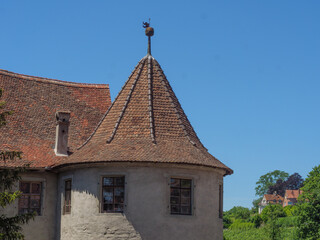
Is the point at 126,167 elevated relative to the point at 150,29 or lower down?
lower down

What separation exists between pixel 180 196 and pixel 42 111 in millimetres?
9171

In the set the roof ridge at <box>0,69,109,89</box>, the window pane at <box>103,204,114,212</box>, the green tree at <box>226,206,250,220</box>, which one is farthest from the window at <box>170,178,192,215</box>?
the green tree at <box>226,206,250,220</box>

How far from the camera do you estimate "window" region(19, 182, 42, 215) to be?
1059 inches

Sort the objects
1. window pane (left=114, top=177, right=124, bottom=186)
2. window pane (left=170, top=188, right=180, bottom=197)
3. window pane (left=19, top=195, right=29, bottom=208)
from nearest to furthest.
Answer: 1. window pane (left=114, top=177, right=124, bottom=186)
2. window pane (left=170, top=188, right=180, bottom=197)
3. window pane (left=19, top=195, right=29, bottom=208)

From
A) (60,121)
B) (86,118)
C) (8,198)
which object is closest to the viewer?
(8,198)

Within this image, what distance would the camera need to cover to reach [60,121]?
2797cm

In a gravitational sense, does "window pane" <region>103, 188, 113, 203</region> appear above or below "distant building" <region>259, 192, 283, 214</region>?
below

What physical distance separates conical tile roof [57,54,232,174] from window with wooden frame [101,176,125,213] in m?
1.00

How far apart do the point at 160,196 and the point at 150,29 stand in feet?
28.6

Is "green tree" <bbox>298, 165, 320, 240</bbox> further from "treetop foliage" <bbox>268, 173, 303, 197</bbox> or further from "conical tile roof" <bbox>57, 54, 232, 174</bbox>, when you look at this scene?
"treetop foliage" <bbox>268, 173, 303, 197</bbox>

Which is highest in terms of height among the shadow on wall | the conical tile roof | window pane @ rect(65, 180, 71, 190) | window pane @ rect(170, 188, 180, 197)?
the conical tile roof

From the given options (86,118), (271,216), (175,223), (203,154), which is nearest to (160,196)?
(175,223)

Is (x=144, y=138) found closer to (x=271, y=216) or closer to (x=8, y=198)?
(x=8, y=198)

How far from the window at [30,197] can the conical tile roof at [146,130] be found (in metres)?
2.05
